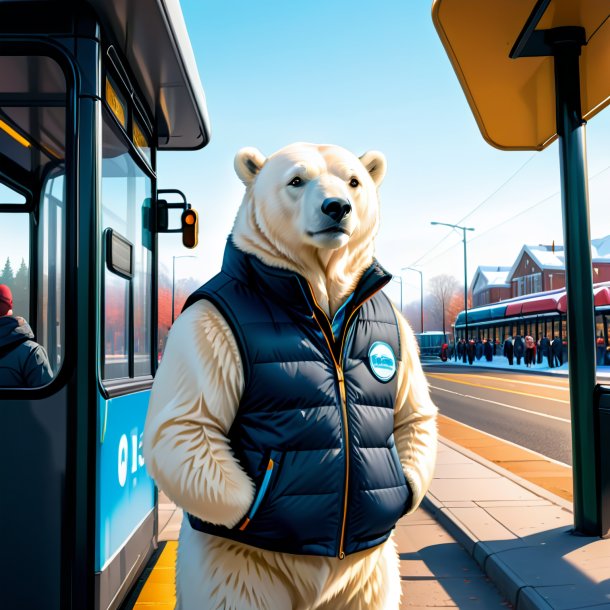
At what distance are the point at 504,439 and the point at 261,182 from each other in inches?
388

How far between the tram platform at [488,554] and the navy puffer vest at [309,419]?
2014 mm

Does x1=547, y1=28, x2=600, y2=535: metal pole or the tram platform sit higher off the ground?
x1=547, y1=28, x2=600, y2=535: metal pole

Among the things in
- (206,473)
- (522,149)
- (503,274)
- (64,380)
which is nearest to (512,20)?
(522,149)

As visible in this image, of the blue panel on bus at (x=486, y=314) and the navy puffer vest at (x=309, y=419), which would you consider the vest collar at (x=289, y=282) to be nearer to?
the navy puffer vest at (x=309, y=419)

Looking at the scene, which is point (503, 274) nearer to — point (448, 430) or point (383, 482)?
point (448, 430)

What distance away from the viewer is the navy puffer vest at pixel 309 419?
1.80 metres

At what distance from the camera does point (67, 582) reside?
2752mm

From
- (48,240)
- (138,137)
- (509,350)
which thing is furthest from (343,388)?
(509,350)

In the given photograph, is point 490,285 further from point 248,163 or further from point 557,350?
point 248,163

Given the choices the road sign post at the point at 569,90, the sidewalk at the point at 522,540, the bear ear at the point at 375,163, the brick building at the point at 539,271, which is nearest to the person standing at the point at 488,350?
the brick building at the point at 539,271

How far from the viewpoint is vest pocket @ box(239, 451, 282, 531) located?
1.79 metres

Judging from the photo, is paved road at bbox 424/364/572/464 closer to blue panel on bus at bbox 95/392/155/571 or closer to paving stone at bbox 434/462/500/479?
paving stone at bbox 434/462/500/479

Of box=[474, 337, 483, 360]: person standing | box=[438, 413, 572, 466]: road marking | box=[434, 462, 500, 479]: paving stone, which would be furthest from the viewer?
box=[474, 337, 483, 360]: person standing

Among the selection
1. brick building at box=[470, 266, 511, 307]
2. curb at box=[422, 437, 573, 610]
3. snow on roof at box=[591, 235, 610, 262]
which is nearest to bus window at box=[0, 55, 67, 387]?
curb at box=[422, 437, 573, 610]
